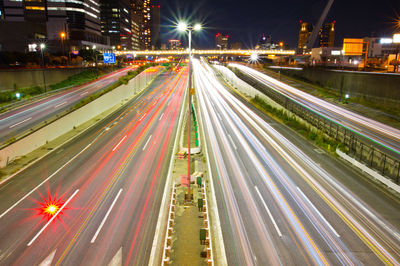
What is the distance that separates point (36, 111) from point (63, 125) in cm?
1140

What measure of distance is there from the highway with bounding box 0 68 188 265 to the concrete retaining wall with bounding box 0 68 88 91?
29.3 m

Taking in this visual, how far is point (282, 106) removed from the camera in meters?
44.3

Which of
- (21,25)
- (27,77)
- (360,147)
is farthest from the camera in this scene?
(21,25)

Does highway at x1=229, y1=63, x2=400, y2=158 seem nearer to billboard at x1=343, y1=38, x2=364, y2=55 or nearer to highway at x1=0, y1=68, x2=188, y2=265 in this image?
billboard at x1=343, y1=38, x2=364, y2=55

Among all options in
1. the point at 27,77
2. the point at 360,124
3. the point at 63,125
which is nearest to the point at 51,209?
the point at 63,125

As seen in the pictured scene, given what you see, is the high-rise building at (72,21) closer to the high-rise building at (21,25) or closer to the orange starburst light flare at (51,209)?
the high-rise building at (21,25)

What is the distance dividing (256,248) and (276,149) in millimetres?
16135

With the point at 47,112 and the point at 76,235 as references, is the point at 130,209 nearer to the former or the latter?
the point at 76,235

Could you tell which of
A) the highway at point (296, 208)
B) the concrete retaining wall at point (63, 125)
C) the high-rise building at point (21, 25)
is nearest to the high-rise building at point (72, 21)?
the high-rise building at point (21, 25)

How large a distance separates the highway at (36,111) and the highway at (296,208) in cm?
2304

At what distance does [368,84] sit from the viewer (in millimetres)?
46906

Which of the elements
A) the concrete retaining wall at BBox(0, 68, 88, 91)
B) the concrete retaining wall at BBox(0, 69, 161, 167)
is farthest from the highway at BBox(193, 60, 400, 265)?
the concrete retaining wall at BBox(0, 68, 88, 91)

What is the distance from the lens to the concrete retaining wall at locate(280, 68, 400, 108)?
4034cm

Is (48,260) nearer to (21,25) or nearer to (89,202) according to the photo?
(89,202)
